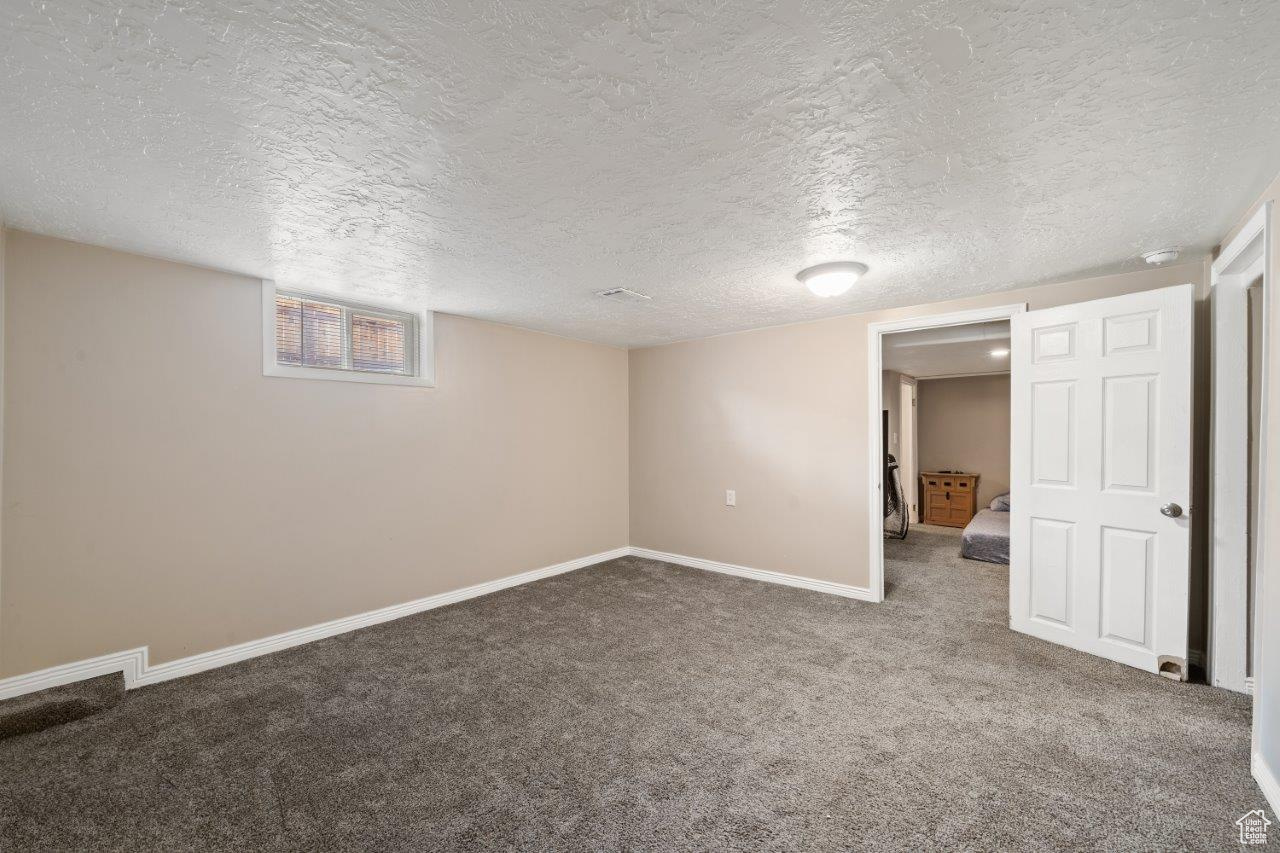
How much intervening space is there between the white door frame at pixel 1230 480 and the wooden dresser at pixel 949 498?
4.59 metres

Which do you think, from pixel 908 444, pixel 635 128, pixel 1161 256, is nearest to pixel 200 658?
pixel 635 128

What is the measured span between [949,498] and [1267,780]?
5702mm

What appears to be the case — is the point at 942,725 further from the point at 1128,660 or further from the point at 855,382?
the point at 855,382

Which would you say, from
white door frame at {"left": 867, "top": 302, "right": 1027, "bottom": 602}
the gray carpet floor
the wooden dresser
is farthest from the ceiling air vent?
the wooden dresser

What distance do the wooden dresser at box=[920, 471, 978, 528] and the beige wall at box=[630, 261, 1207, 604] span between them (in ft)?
13.1

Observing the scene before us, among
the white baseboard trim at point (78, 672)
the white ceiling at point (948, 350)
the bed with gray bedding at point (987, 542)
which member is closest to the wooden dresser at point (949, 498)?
the white ceiling at point (948, 350)

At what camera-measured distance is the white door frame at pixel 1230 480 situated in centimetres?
245

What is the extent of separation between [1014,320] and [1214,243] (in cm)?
90

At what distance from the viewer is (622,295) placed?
338 cm

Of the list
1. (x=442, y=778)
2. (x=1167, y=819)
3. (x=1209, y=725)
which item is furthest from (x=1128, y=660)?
(x=442, y=778)

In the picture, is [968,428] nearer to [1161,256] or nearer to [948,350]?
[948,350]

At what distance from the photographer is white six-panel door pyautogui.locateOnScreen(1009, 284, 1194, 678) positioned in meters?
2.62

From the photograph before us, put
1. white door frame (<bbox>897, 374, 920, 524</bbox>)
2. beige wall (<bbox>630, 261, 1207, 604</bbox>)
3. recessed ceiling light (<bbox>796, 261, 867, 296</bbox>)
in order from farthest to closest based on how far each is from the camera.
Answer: white door frame (<bbox>897, 374, 920, 524</bbox>), beige wall (<bbox>630, 261, 1207, 604</bbox>), recessed ceiling light (<bbox>796, 261, 867, 296</bbox>)

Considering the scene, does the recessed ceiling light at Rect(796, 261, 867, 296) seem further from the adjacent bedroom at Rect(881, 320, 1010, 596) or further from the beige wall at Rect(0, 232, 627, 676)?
the beige wall at Rect(0, 232, 627, 676)
